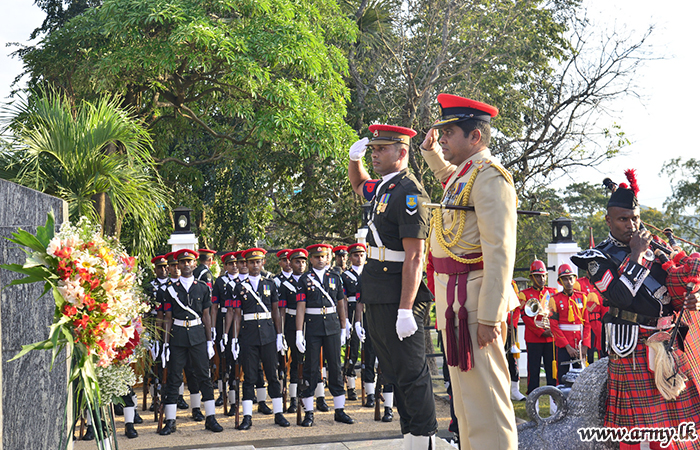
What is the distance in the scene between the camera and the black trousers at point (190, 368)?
704 cm

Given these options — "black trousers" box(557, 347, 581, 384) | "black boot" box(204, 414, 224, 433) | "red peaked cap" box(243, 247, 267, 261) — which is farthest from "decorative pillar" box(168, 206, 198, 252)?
"black trousers" box(557, 347, 581, 384)

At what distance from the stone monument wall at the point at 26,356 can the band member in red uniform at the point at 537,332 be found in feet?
20.9

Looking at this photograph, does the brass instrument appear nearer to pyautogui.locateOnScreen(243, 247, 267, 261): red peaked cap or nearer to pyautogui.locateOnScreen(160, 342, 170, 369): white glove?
pyautogui.locateOnScreen(243, 247, 267, 261): red peaked cap

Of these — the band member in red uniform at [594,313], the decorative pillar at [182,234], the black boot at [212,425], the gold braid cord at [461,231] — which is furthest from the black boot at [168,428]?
the band member in red uniform at [594,313]

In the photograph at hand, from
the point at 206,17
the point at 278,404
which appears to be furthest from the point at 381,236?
the point at 206,17

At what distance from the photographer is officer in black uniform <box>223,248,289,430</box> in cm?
723

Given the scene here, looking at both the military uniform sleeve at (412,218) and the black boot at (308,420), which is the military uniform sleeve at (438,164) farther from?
the black boot at (308,420)

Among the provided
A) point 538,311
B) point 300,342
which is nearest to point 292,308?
point 300,342

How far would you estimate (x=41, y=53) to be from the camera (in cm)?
955

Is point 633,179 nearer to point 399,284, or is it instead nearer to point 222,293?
point 399,284

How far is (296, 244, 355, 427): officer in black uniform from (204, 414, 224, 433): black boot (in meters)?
0.99

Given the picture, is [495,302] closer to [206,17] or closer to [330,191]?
[206,17]

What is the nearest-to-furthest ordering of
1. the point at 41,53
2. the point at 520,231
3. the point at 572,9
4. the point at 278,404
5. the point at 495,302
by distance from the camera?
1. the point at 495,302
2. the point at 278,404
3. the point at 41,53
4. the point at 572,9
5. the point at 520,231

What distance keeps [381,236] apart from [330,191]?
9139 mm
